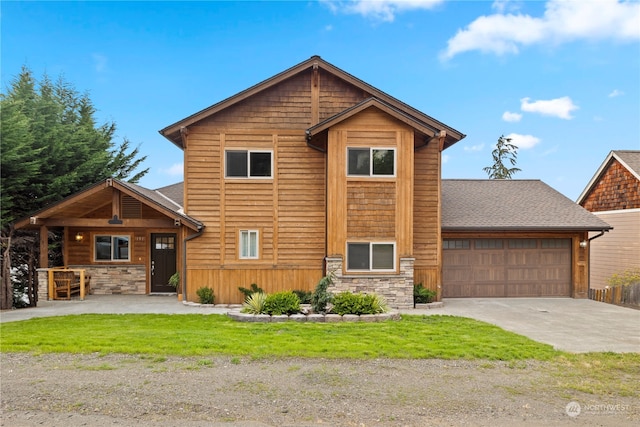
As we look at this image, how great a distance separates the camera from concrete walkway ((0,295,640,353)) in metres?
8.62

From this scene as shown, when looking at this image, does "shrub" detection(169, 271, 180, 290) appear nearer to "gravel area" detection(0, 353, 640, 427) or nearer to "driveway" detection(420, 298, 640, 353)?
"gravel area" detection(0, 353, 640, 427)

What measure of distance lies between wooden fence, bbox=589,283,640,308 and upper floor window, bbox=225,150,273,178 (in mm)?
12555

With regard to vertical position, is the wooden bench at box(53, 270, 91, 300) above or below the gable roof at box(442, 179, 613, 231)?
below

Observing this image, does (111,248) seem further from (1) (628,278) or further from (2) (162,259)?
(1) (628,278)

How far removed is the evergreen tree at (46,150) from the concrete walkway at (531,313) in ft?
8.33

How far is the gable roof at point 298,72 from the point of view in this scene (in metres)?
12.5

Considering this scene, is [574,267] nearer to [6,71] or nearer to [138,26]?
[138,26]

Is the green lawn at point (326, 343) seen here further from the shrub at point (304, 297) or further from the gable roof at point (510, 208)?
the gable roof at point (510, 208)

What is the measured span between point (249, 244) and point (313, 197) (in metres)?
2.59

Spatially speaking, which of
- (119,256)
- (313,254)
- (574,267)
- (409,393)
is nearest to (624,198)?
(574,267)

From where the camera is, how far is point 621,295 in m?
13.9

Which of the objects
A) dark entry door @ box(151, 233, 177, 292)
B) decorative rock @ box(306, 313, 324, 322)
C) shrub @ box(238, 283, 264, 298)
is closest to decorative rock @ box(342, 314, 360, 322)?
decorative rock @ box(306, 313, 324, 322)

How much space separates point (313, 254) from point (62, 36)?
1821 cm

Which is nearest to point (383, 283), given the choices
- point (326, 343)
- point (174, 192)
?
point (326, 343)
